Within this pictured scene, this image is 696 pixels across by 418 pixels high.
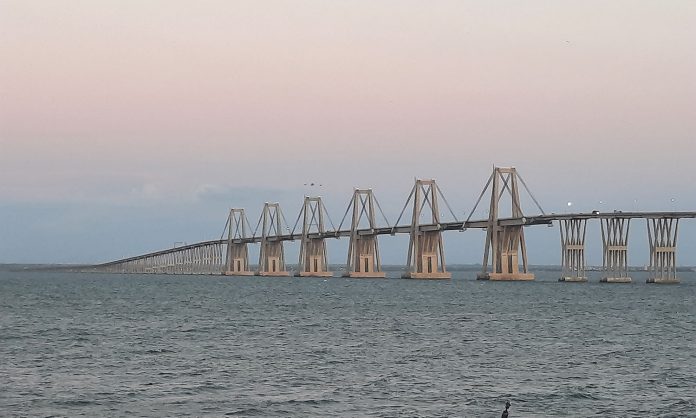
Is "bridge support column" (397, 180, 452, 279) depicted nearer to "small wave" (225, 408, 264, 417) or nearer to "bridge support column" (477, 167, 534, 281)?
"bridge support column" (477, 167, 534, 281)

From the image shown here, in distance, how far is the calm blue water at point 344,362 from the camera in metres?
34.2

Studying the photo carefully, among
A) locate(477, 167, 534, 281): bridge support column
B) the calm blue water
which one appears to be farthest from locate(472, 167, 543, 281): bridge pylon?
the calm blue water

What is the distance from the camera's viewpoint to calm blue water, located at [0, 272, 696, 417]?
3422 centimetres

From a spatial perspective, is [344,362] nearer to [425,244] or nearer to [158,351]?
[158,351]

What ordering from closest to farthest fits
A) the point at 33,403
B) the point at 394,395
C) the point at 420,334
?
the point at 33,403, the point at 394,395, the point at 420,334

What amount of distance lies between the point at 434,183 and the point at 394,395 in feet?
442

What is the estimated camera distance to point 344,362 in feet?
147

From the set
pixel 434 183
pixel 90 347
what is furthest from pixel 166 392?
pixel 434 183

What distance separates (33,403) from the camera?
33.6m

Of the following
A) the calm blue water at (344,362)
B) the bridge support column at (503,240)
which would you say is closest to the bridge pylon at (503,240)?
the bridge support column at (503,240)

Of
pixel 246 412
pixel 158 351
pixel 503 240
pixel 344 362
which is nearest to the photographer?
pixel 246 412

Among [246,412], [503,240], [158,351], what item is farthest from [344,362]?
[503,240]

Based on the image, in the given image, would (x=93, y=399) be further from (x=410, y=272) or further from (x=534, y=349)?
(x=410, y=272)

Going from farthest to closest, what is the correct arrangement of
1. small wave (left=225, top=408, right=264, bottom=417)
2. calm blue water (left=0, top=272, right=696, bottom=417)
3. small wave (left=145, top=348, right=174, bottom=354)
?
small wave (left=145, top=348, right=174, bottom=354) → calm blue water (left=0, top=272, right=696, bottom=417) → small wave (left=225, top=408, right=264, bottom=417)
